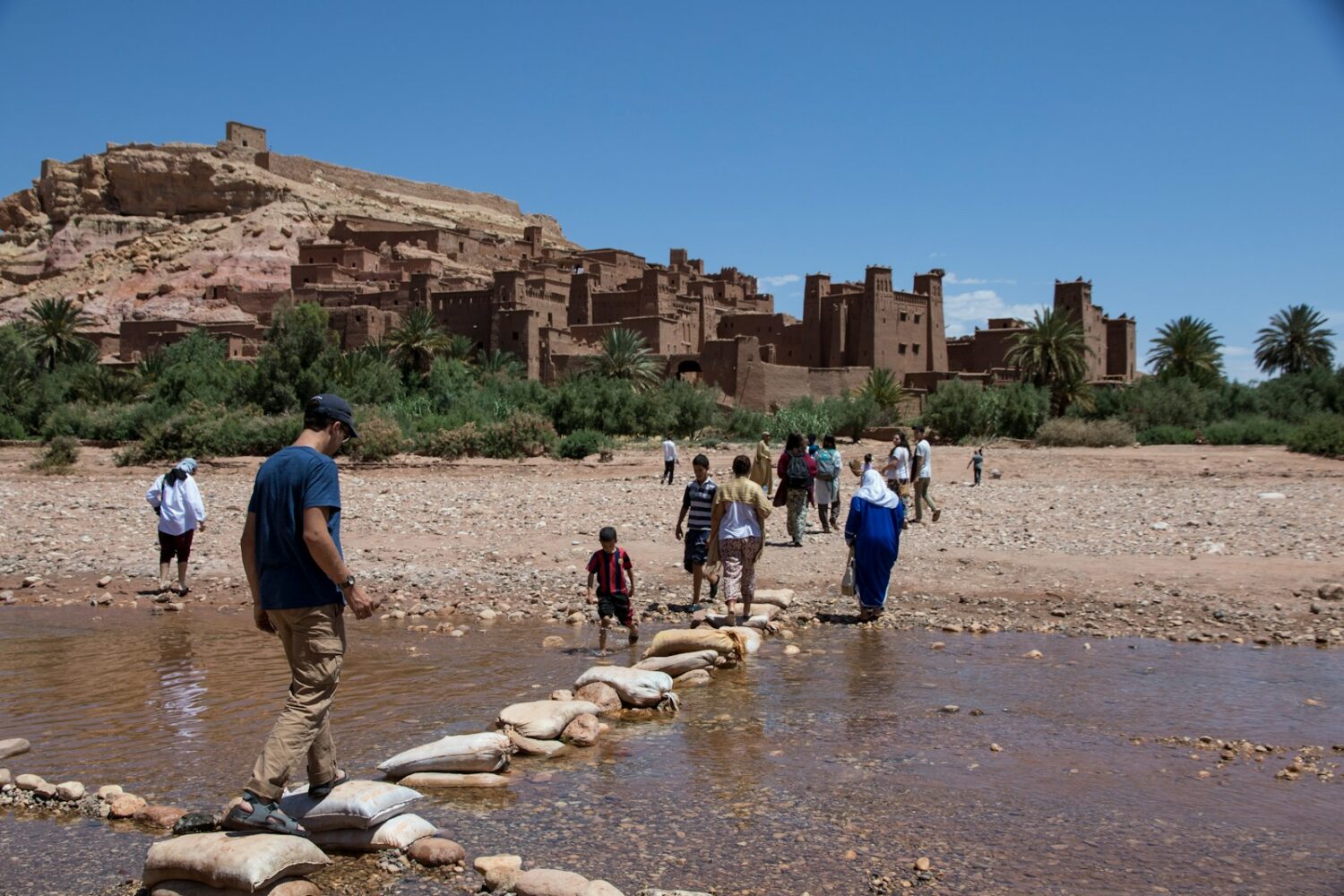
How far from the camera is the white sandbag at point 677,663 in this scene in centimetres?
812

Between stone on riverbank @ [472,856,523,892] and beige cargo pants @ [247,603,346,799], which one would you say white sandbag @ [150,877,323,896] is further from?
stone on riverbank @ [472,856,523,892]

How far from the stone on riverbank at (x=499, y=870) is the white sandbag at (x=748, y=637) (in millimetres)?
4281

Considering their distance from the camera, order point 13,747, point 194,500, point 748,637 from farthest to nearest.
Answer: point 194,500
point 748,637
point 13,747

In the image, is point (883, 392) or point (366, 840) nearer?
point (366, 840)

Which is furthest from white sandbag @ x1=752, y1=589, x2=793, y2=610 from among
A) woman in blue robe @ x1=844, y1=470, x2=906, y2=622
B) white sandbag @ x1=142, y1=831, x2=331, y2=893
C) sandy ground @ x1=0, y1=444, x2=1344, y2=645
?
white sandbag @ x1=142, y1=831, x2=331, y2=893

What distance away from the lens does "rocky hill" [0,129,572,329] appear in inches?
2420

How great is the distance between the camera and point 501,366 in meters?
42.8

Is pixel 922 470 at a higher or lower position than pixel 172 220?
lower

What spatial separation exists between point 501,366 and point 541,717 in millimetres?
36911

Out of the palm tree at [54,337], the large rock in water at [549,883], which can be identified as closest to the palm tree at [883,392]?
the palm tree at [54,337]

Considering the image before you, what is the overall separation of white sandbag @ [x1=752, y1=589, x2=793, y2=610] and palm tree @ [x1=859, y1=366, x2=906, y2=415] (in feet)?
93.3

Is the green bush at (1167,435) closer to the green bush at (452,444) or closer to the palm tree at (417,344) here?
the green bush at (452,444)

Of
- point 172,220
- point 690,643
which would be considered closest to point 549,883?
point 690,643

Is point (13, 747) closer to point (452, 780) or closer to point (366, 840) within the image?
point (452, 780)
